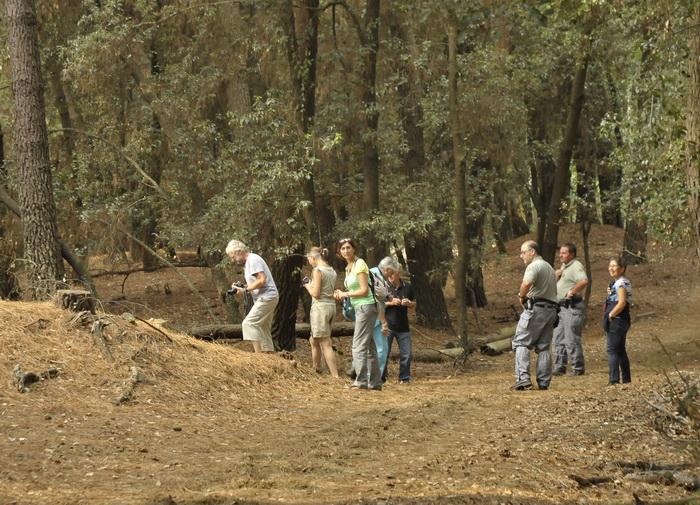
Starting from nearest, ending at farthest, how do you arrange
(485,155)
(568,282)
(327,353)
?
(327,353) < (568,282) < (485,155)

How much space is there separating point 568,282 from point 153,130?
9.61 meters

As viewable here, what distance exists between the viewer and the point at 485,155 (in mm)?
22828

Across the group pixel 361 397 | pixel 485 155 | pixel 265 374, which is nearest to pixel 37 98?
pixel 265 374

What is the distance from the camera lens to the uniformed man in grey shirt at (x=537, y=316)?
11555mm

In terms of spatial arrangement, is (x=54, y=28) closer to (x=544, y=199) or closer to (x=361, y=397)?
(x=361, y=397)

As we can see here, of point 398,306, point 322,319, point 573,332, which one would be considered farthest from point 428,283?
point 322,319

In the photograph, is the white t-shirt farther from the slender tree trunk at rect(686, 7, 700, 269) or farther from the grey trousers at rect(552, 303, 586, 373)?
the slender tree trunk at rect(686, 7, 700, 269)

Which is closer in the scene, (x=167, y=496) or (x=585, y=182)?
(x=167, y=496)

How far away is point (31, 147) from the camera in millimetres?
12898

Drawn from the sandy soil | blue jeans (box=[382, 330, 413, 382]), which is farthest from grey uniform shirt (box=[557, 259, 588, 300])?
blue jeans (box=[382, 330, 413, 382])

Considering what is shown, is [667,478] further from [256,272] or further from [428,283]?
[428,283]

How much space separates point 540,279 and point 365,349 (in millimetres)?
2344

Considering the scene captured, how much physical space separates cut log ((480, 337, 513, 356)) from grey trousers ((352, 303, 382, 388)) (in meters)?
8.28

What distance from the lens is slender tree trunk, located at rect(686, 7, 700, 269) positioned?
10031 millimetres
